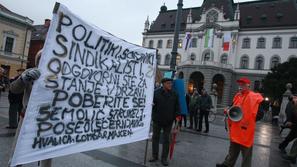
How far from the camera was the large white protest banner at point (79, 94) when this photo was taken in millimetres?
3098

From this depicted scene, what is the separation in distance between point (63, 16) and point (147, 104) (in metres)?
2.43

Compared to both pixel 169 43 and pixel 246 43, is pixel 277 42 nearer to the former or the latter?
pixel 246 43

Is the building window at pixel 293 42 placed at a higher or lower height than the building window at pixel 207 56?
higher

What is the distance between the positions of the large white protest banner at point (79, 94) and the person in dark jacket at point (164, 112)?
1.00 m

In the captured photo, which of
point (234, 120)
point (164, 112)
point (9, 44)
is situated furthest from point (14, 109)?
point (9, 44)

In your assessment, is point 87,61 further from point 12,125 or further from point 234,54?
point 234,54

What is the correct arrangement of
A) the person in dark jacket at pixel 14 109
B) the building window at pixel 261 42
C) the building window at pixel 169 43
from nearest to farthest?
the person in dark jacket at pixel 14 109
the building window at pixel 261 42
the building window at pixel 169 43

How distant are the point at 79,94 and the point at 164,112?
2.52 metres

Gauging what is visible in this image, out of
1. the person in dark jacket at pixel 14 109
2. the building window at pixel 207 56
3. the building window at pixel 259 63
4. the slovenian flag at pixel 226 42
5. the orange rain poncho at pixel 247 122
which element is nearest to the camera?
the orange rain poncho at pixel 247 122

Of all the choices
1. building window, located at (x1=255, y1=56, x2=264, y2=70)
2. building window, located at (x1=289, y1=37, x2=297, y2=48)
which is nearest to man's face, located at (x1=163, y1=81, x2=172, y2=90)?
building window, located at (x1=289, y1=37, x2=297, y2=48)

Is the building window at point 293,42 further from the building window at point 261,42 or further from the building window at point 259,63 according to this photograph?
the building window at point 259,63

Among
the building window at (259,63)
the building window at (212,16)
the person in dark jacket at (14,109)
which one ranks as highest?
the building window at (212,16)

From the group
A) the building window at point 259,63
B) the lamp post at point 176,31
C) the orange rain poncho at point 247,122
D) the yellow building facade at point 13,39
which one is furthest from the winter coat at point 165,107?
the building window at point 259,63

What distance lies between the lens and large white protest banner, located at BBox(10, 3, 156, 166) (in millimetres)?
3098
